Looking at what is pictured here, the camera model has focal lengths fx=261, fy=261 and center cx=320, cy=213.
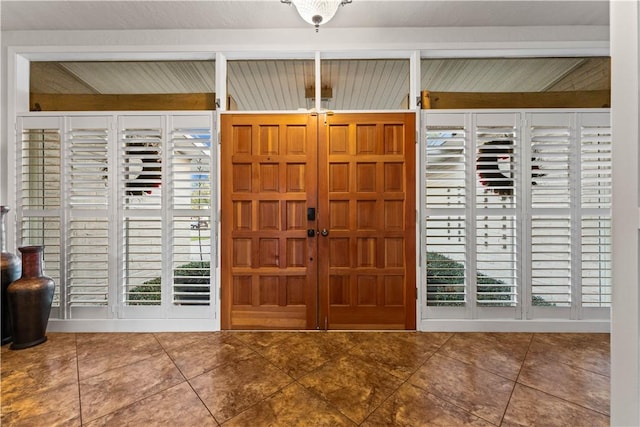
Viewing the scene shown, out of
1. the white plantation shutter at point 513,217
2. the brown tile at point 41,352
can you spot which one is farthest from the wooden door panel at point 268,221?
the brown tile at point 41,352

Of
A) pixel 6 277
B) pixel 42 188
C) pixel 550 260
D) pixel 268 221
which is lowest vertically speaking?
pixel 6 277

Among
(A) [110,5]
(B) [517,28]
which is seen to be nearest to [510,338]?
(B) [517,28]

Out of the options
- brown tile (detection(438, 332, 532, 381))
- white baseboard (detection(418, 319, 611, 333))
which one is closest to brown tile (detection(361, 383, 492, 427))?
brown tile (detection(438, 332, 532, 381))

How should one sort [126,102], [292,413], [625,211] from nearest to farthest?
[625,211]
[292,413]
[126,102]

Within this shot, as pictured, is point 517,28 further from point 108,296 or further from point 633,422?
point 108,296

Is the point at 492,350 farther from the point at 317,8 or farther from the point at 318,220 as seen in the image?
the point at 317,8

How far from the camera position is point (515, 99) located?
2531mm

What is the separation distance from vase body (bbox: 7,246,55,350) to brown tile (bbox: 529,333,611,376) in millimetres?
4110

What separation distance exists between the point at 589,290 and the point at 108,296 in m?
4.58

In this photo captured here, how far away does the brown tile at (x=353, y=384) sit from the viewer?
1.56 meters

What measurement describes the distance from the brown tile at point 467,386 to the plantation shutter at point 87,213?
9.52ft

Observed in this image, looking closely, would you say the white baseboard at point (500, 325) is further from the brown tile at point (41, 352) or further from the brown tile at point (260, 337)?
the brown tile at point (41, 352)

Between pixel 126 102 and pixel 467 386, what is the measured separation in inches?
148

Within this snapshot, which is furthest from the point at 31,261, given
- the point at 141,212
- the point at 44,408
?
the point at 44,408
